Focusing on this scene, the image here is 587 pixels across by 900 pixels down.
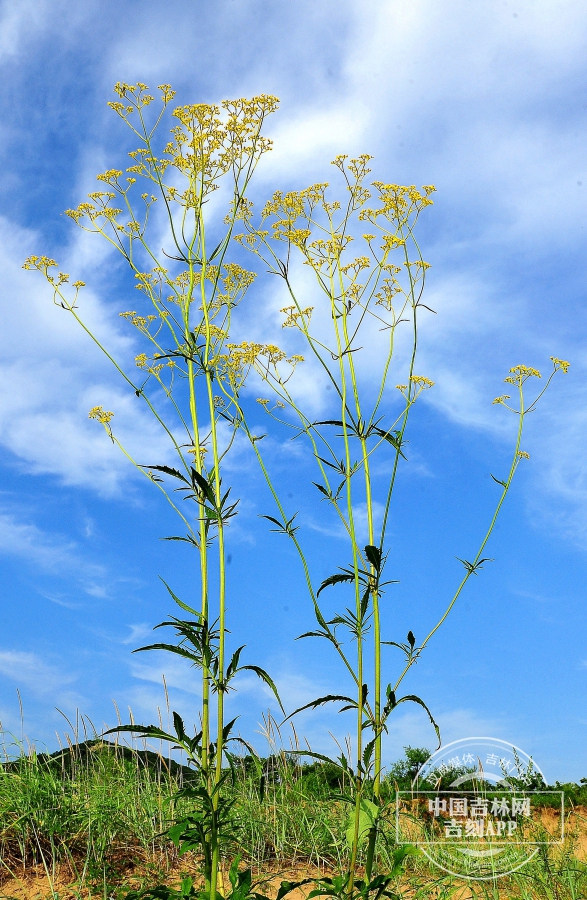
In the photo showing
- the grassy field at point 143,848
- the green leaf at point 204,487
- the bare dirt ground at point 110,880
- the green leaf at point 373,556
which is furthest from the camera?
the grassy field at point 143,848

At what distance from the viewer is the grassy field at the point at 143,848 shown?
4.82 meters

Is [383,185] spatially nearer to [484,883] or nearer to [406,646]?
[406,646]

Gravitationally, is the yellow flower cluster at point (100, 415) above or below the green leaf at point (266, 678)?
above

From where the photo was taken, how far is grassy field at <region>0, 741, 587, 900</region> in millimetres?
4820

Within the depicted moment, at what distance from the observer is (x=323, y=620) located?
3543 millimetres

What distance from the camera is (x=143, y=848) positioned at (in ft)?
17.3

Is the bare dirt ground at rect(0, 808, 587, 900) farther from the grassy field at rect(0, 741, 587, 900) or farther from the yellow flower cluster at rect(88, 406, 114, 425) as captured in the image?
the yellow flower cluster at rect(88, 406, 114, 425)

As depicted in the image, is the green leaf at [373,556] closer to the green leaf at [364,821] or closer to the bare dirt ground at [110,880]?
the green leaf at [364,821]

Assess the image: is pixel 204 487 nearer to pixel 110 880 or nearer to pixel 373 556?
pixel 373 556

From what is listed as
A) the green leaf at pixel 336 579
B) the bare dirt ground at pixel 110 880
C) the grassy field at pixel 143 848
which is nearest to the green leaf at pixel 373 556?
the green leaf at pixel 336 579

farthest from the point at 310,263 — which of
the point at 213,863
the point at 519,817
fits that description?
the point at 519,817

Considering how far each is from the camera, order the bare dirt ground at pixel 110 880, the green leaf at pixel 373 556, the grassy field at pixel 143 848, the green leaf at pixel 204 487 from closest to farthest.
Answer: the green leaf at pixel 204 487
the green leaf at pixel 373 556
the bare dirt ground at pixel 110 880
the grassy field at pixel 143 848

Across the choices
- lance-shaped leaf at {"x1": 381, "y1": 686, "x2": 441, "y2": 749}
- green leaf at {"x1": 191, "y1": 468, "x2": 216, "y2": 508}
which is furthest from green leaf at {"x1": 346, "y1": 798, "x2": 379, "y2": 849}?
green leaf at {"x1": 191, "y1": 468, "x2": 216, "y2": 508}

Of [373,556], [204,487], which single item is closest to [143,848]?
[373,556]
